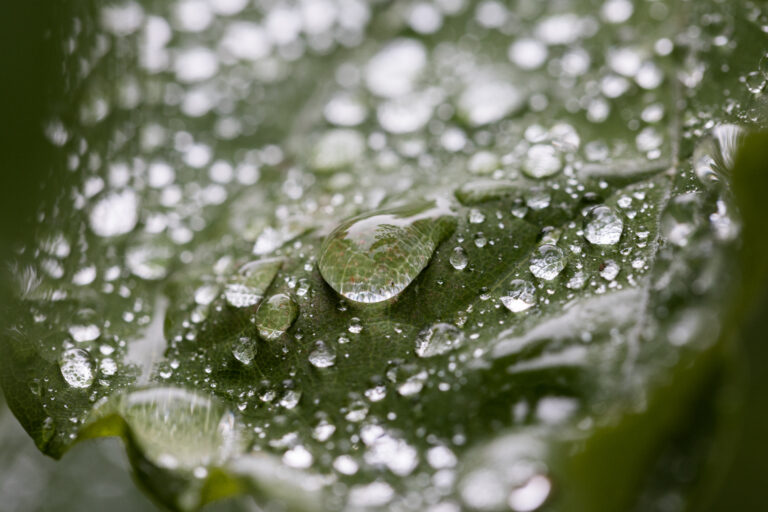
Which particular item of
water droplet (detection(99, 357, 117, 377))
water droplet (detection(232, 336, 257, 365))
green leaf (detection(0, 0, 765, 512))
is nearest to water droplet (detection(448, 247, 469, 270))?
green leaf (detection(0, 0, 765, 512))

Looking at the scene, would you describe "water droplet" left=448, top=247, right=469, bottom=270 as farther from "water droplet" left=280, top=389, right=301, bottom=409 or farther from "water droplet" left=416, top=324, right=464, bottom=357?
"water droplet" left=280, top=389, right=301, bottom=409

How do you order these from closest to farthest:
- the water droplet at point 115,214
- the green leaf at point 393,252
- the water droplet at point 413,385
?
1. the green leaf at point 393,252
2. the water droplet at point 413,385
3. the water droplet at point 115,214

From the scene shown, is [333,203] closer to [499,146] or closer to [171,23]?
[499,146]

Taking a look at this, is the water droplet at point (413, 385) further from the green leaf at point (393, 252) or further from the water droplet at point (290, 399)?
the water droplet at point (290, 399)

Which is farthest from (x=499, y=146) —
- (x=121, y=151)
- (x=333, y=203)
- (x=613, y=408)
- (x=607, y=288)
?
(x=121, y=151)

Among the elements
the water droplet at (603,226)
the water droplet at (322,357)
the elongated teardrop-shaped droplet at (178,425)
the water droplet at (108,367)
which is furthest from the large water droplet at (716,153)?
the water droplet at (108,367)

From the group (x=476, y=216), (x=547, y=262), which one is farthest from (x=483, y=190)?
(x=547, y=262)
